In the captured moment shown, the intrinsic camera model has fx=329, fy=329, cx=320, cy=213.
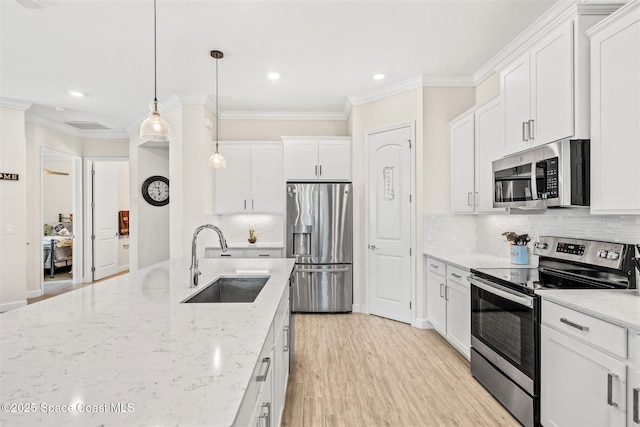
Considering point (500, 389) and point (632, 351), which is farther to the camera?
point (500, 389)

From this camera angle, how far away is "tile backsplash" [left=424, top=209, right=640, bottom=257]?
209cm

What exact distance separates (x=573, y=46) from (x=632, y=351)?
1.70m

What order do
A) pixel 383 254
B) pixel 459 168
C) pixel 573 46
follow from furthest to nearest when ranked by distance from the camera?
pixel 383 254
pixel 459 168
pixel 573 46

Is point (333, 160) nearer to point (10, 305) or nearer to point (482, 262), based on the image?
point (482, 262)

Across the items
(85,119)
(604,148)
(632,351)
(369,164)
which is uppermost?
(85,119)

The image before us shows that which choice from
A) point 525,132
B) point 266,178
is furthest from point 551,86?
point 266,178

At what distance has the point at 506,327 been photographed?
2.13m

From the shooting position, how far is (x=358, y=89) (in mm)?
4129

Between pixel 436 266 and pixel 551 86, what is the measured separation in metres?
1.92

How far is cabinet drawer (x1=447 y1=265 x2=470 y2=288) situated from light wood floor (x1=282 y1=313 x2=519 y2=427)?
0.70 m

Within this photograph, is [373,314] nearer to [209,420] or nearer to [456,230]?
[456,230]

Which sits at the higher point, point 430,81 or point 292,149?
point 430,81

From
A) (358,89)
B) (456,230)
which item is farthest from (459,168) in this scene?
(358,89)

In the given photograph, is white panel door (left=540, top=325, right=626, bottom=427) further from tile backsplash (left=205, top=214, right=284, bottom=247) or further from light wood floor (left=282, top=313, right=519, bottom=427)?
tile backsplash (left=205, top=214, right=284, bottom=247)
